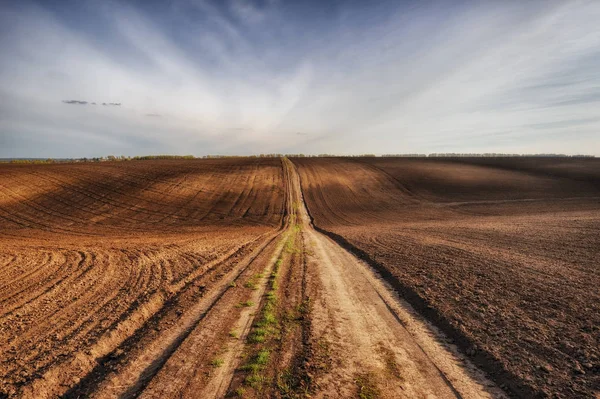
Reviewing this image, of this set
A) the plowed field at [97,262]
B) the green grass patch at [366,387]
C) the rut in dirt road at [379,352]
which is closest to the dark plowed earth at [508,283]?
the rut in dirt road at [379,352]

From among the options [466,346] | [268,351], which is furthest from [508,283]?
[268,351]

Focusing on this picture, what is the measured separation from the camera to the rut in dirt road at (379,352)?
15.5 feet

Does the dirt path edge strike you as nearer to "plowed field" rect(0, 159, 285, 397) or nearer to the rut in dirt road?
the rut in dirt road

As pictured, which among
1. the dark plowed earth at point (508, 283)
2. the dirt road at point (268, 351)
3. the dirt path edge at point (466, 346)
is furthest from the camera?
the dark plowed earth at point (508, 283)

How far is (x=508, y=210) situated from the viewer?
28719 mm

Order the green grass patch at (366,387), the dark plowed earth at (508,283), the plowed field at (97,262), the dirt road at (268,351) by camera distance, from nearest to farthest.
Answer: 1. the green grass patch at (366,387)
2. the dirt road at (268,351)
3. the dark plowed earth at (508,283)
4. the plowed field at (97,262)

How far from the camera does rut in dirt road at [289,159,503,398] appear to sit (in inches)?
186

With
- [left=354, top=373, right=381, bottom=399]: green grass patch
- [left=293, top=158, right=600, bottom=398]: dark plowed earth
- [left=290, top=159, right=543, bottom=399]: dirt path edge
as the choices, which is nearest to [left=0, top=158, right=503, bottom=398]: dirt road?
[left=354, top=373, right=381, bottom=399]: green grass patch

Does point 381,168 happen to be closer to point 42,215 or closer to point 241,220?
Answer: point 241,220

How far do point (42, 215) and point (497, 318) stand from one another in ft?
111

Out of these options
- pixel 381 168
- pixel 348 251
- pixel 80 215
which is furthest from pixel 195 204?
pixel 381 168

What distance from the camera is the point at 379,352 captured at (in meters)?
5.70

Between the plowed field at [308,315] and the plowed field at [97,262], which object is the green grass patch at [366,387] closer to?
the plowed field at [308,315]

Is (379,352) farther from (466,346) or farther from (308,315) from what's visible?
(308,315)
